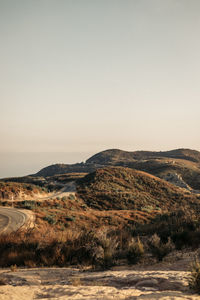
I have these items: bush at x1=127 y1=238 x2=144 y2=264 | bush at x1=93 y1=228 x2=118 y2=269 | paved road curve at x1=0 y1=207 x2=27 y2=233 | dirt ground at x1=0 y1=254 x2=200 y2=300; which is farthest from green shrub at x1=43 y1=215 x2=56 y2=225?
dirt ground at x1=0 y1=254 x2=200 y2=300

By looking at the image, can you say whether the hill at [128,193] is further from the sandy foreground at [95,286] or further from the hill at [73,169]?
the hill at [73,169]

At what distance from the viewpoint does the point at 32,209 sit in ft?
105

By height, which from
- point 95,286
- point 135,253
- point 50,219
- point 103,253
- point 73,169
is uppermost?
point 95,286

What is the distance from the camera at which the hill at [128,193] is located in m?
46.3

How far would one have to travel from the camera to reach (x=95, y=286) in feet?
16.6

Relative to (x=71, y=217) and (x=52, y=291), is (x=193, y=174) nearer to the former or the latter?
(x=71, y=217)

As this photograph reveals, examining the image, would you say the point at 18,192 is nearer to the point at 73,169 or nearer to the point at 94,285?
the point at 94,285

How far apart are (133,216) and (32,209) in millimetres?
15691

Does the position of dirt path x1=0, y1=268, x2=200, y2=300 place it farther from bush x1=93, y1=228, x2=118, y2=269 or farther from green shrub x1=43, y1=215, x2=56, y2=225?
green shrub x1=43, y1=215, x2=56, y2=225

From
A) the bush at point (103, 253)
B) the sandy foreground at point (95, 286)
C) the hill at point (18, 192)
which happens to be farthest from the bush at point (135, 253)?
A: the hill at point (18, 192)

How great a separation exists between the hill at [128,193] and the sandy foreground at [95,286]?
36079mm

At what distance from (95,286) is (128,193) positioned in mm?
50140

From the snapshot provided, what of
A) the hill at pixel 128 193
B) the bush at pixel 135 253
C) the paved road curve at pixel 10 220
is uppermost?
the bush at pixel 135 253

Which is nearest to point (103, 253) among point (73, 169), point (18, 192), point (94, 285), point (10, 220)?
point (94, 285)
